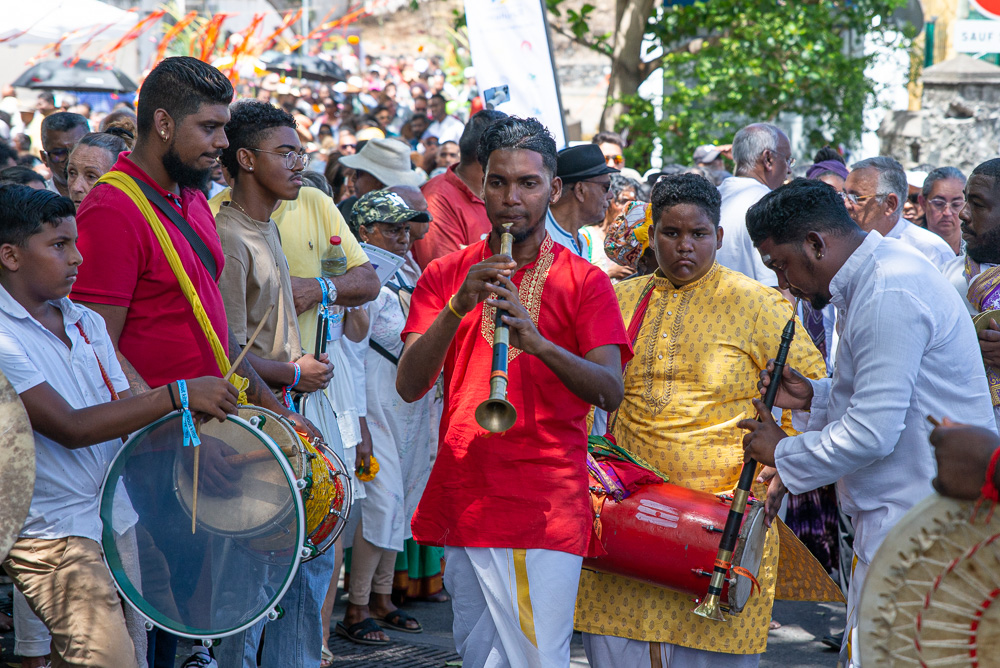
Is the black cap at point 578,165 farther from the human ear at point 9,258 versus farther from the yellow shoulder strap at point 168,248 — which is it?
the human ear at point 9,258

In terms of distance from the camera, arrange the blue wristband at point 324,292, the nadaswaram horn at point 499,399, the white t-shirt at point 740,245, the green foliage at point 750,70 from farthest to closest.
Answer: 1. the green foliage at point 750,70
2. the white t-shirt at point 740,245
3. the blue wristband at point 324,292
4. the nadaswaram horn at point 499,399

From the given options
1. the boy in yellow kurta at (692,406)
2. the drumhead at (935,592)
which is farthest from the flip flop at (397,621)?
the drumhead at (935,592)

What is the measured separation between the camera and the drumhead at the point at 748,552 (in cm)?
378

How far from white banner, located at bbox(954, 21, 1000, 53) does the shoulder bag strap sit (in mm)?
10957

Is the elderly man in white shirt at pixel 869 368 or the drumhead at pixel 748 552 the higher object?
the elderly man in white shirt at pixel 869 368

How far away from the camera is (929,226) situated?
7547 millimetres

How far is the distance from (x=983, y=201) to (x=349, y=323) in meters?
3.01

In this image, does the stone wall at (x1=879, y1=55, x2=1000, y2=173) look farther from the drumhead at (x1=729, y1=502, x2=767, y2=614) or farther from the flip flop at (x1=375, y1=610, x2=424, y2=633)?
the drumhead at (x1=729, y1=502, x2=767, y2=614)

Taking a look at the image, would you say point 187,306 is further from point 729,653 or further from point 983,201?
point 983,201

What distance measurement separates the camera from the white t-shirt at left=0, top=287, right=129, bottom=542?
3174mm

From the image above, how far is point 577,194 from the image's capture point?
5707 mm

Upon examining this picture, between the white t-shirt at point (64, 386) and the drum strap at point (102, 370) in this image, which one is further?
the drum strap at point (102, 370)

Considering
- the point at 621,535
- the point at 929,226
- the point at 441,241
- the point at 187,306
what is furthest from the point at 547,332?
the point at 929,226

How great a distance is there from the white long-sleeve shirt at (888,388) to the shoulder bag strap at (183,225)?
2167 mm
